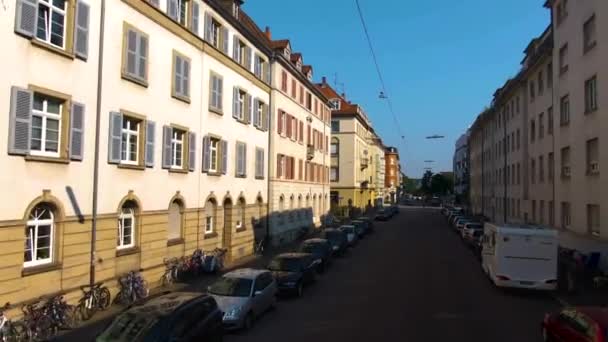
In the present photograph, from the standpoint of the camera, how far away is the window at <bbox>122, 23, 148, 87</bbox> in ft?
57.7

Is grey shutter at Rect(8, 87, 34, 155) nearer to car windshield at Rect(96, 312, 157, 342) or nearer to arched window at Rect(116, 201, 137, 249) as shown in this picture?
arched window at Rect(116, 201, 137, 249)

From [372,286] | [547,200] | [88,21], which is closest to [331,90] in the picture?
[547,200]

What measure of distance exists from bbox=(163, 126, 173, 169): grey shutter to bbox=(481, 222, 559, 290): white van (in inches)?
510

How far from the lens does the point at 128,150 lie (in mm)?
18312

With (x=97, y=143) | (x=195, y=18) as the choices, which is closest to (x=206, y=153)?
(x=195, y=18)

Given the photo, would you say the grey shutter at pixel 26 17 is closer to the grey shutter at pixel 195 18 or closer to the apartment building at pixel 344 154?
the grey shutter at pixel 195 18

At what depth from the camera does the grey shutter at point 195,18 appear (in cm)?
2275

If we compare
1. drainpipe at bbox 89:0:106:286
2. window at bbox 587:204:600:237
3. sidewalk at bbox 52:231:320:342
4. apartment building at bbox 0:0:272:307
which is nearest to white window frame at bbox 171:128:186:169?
apartment building at bbox 0:0:272:307

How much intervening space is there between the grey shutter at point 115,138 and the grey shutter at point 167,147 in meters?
3.11

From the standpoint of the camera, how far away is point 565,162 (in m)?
28.1

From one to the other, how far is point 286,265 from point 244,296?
19.6 ft

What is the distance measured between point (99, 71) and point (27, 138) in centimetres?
385

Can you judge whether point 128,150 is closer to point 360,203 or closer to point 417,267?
point 417,267

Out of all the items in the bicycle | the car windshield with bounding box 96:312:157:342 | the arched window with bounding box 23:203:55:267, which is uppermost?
the arched window with bounding box 23:203:55:267
